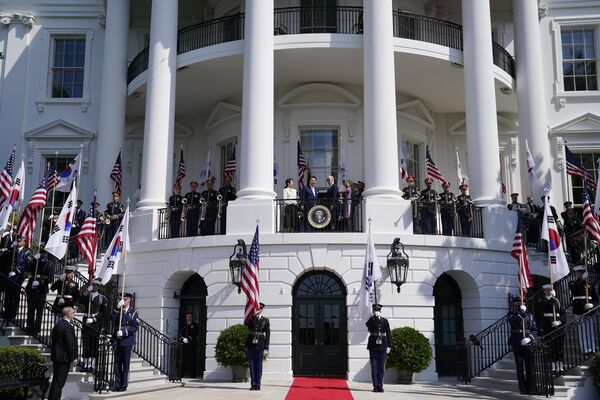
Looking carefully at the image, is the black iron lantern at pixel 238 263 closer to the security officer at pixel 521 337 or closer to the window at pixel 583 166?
the security officer at pixel 521 337

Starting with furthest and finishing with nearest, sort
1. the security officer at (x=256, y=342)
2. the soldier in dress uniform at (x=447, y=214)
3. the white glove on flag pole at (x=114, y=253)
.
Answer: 1. the soldier in dress uniform at (x=447, y=214)
2. the white glove on flag pole at (x=114, y=253)
3. the security officer at (x=256, y=342)

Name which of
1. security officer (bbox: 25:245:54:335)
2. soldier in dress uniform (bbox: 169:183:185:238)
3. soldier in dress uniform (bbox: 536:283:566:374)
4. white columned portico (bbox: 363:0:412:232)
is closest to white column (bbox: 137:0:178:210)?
soldier in dress uniform (bbox: 169:183:185:238)

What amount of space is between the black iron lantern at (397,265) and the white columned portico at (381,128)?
2.72 ft

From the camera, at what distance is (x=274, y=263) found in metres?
18.6

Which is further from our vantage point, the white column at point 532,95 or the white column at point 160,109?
the white column at point 532,95

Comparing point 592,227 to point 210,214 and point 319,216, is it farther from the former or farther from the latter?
point 210,214

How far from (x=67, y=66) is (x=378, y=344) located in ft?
61.6

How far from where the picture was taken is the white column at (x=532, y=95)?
2334 cm

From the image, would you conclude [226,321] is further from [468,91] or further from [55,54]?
[55,54]

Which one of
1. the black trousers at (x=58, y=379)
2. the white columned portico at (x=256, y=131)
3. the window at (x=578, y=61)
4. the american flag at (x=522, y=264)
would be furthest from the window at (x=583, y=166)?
the black trousers at (x=58, y=379)

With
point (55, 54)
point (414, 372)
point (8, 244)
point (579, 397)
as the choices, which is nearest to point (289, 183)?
point (414, 372)

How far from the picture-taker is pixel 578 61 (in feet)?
87.2

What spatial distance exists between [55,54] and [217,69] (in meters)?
9.12

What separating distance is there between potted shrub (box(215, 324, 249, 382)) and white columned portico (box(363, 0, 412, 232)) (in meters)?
4.81
